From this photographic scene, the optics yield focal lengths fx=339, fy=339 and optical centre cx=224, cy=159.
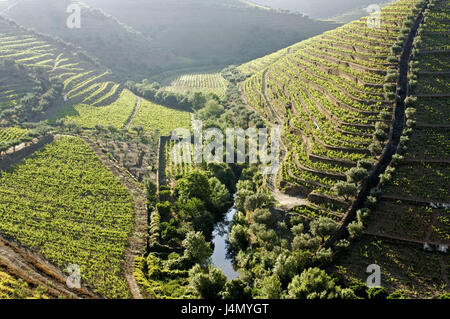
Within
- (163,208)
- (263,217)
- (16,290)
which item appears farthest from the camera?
(163,208)

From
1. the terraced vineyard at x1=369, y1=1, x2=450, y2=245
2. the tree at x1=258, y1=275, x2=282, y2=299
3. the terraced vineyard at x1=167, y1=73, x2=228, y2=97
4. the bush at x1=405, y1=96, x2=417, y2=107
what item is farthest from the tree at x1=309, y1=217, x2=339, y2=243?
the terraced vineyard at x1=167, y1=73, x2=228, y2=97

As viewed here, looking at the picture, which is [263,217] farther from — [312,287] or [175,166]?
[175,166]

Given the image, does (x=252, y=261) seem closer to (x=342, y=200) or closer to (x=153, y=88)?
(x=342, y=200)

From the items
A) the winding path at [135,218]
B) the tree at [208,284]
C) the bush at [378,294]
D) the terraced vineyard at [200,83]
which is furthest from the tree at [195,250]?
the terraced vineyard at [200,83]

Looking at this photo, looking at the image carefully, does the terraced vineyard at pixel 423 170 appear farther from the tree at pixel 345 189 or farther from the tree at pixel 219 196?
the tree at pixel 219 196

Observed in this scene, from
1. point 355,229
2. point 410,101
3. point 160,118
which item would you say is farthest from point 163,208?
point 160,118
